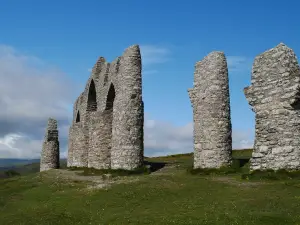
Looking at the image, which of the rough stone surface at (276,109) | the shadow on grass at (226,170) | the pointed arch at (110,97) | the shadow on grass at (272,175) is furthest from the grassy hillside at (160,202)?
the pointed arch at (110,97)

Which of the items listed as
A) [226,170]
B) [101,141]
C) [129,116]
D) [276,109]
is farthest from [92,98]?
[276,109]

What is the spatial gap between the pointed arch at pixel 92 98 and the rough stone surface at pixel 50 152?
895 centimetres

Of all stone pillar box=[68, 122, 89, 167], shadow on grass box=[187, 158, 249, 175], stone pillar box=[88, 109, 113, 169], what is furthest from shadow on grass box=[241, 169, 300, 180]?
stone pillar box=[68, 122, 89, 167]

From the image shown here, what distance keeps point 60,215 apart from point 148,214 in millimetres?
4719

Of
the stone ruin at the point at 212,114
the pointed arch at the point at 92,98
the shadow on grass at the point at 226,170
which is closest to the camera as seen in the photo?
the stone ruin at the point at 212,114

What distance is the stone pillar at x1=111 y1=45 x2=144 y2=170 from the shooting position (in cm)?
3403

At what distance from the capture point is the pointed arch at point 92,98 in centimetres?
4666

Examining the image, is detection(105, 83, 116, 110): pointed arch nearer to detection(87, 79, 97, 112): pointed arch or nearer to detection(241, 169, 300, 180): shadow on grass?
detection(87, 79, 97, 112): pointed arch

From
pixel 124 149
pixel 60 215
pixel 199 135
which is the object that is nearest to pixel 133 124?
pixel 124 149

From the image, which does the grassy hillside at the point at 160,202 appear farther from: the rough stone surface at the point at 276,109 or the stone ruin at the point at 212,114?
the stone ruin at the point at 212,114

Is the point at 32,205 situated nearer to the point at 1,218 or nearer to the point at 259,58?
the point at 1,218

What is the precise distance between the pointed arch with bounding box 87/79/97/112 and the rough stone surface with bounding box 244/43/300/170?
2382cm

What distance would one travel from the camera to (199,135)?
31.3 m

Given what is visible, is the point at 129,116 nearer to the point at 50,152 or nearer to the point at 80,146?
the point at 80,146
